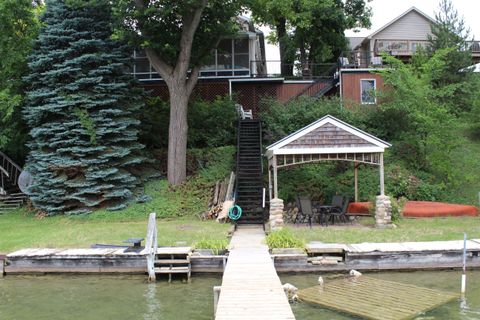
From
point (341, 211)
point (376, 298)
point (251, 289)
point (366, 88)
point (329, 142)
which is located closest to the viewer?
point (251, 289)

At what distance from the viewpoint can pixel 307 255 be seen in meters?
11.4

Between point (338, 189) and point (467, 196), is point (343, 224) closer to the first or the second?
point (338, 189)

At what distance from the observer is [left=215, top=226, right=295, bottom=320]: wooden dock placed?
6.94 meters

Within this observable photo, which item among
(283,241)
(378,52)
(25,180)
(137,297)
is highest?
(378,52)

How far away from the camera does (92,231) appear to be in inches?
598

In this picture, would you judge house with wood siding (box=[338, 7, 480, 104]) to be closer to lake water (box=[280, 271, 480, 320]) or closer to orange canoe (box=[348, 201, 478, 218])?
orange canoe (box=[348, 201, 478, 218])

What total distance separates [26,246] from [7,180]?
10.6 metres

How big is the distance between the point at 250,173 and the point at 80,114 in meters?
6.93

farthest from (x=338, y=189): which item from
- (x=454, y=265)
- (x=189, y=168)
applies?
(x=454, y=265)

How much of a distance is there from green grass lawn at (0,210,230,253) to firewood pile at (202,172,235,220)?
23.1 inches

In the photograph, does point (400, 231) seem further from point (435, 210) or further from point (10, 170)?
point (10, 170)

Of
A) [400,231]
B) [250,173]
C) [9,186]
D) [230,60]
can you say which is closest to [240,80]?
[230,60]

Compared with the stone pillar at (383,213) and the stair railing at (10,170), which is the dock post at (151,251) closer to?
the stone pillar at (383,213)

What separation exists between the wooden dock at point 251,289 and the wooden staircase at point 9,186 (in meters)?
12.9
